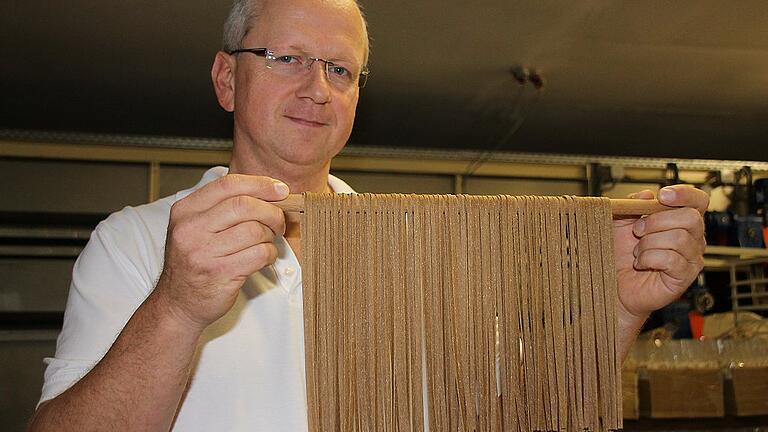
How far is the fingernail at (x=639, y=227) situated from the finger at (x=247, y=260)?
1.83 feet

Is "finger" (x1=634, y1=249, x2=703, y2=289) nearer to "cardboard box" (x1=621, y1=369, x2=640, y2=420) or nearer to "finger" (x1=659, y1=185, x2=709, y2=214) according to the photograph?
"finger" (x1=659, y1=185, x2=709, y2=214)

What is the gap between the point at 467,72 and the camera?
2973 mm

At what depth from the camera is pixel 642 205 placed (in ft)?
3.45

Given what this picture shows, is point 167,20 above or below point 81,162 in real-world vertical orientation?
above

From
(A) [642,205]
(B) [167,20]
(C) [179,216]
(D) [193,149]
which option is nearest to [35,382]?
(D) [193,149]

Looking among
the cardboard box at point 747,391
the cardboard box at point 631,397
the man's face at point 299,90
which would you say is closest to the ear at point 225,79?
the man's face at point 299,90

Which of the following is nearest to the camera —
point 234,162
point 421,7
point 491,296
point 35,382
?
point 491,296

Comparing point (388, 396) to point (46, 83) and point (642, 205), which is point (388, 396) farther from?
point (46, 83)

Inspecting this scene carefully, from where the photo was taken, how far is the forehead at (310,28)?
1.27 meters

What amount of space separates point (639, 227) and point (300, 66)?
0.61 meters

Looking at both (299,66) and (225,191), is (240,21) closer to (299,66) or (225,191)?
(299,66)

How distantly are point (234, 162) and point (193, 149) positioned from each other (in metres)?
1.82

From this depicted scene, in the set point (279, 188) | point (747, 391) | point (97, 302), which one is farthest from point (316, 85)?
point (747, 391)

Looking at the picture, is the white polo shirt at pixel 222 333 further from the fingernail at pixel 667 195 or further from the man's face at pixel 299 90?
the fingernail at pixel 667 195
